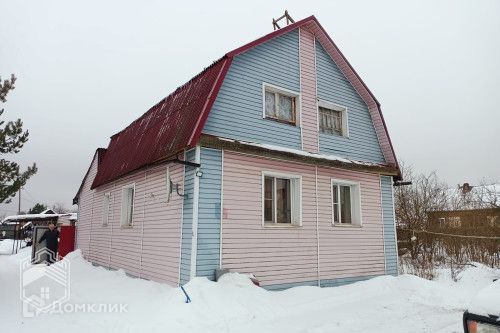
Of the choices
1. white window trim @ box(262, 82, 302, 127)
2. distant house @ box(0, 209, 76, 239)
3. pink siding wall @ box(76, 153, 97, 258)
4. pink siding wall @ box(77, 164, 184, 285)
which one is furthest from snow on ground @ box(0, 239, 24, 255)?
white window trim @ box(262, 82, 302, 127)

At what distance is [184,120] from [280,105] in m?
3.11

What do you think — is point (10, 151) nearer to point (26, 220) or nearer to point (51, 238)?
point (51, 238)

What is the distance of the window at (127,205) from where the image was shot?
42.2 feet

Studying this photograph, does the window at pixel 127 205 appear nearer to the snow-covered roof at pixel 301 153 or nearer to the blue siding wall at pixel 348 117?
the snow-covered roof at pixel 301 153

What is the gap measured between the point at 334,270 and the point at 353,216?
2123mm

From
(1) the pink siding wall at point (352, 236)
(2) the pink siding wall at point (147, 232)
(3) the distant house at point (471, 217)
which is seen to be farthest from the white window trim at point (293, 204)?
(3) the distant house at point (471, 217)

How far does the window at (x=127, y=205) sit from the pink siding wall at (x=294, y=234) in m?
5.30

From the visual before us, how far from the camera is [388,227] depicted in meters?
12.7

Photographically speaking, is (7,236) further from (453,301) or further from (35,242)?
(453,301)

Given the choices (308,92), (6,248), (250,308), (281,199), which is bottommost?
(6,248)

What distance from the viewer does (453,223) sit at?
2044 centimetres

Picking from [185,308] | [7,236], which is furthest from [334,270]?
[7,236]

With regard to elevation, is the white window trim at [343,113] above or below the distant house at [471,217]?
above

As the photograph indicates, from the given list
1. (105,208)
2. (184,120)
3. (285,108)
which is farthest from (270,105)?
(105,208)
